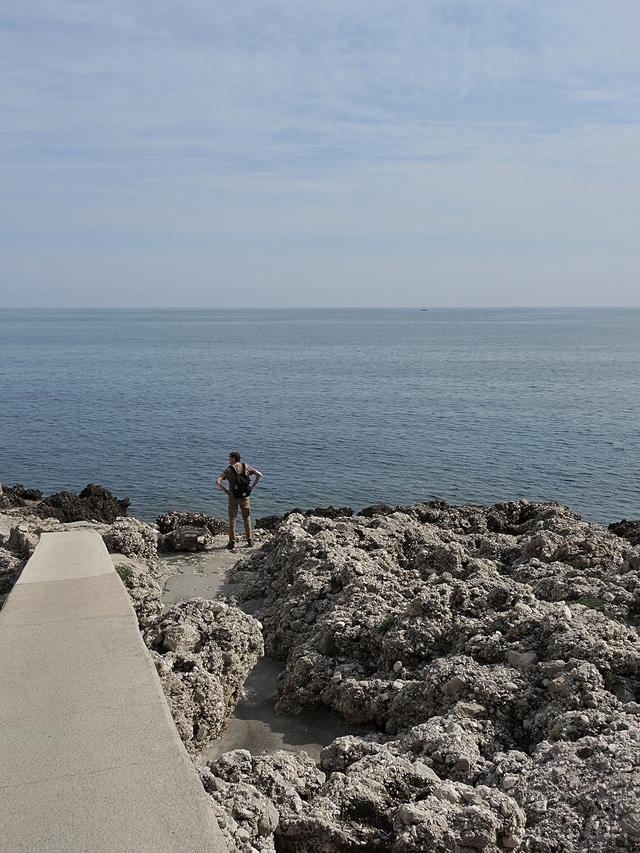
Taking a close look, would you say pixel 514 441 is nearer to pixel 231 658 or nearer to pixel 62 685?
pixel 231 658

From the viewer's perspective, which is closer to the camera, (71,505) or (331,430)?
(71,505)

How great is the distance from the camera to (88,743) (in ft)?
17.6

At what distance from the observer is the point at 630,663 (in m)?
7.25

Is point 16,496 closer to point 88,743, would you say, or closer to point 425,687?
point 425,687

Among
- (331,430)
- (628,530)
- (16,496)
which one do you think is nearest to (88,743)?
(628,530)

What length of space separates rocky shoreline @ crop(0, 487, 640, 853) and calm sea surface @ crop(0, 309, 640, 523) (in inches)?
596

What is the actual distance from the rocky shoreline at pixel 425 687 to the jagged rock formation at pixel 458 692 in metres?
0.02

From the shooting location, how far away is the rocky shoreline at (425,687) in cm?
512

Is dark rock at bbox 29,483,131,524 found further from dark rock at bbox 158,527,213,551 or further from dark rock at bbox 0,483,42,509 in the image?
dark rock at bbox 158,527,213,551

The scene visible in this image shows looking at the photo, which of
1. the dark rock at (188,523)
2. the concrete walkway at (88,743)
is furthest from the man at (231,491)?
the concrete walkway at (88,743)

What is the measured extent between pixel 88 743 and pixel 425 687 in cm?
371

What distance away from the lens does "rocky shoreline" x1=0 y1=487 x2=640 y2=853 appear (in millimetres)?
5117

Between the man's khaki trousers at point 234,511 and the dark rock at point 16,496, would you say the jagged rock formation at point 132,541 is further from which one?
the dark rock at point 16,496

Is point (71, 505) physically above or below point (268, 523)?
above
